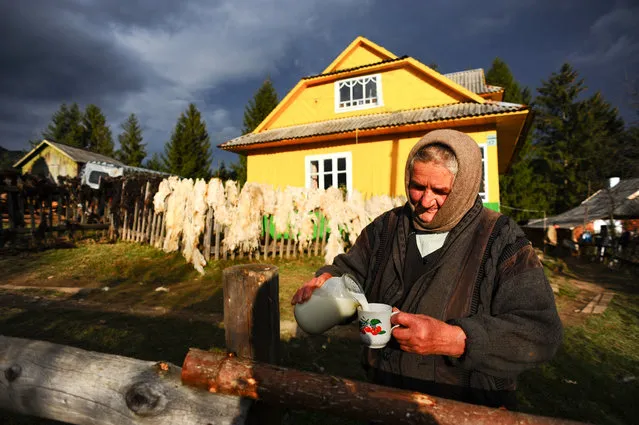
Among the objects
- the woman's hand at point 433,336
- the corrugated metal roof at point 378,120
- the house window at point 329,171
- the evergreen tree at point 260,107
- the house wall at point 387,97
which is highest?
the evergreen tree at point 260,107

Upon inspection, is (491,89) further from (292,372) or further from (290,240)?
(292,372)

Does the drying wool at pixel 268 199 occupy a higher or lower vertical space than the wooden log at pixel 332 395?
higher

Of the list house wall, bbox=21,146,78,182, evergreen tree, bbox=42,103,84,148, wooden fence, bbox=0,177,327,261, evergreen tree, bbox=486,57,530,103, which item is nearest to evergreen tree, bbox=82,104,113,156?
evergreen tree, bbox=42,103,84,148

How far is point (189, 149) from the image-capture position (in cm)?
3019

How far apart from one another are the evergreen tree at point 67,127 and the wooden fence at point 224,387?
166 feet

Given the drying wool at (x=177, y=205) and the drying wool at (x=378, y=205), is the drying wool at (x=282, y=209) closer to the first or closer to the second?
the drying wool at (x=177, y=205)

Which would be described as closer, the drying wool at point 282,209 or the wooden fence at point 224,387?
the wooden fence at point 224,387

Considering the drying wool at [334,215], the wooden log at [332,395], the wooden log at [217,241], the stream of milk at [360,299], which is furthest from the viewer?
the drying wool at [334,215]

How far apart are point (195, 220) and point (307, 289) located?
6.41 metres

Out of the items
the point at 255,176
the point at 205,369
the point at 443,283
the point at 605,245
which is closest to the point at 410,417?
the point at 443,283

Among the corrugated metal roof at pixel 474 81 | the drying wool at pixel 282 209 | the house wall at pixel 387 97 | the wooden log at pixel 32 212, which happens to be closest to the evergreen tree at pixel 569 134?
the corrugated metal roof at pixel 474 81

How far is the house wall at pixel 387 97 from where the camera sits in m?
12.1

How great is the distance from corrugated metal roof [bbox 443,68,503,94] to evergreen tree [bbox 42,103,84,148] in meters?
45.8

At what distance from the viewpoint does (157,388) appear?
4.42ft
